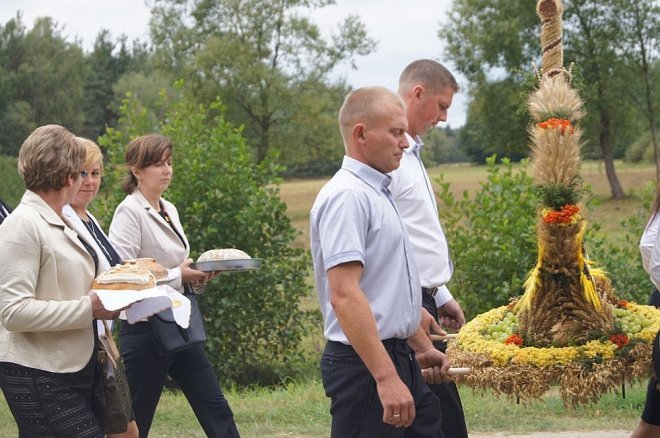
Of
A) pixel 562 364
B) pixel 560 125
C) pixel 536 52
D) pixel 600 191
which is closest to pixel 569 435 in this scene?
pixel 562 364

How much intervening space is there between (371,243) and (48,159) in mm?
1328

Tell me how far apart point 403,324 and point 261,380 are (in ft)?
20.1

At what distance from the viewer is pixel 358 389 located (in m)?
3.94

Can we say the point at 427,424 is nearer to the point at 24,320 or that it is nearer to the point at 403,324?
the point at 403,324

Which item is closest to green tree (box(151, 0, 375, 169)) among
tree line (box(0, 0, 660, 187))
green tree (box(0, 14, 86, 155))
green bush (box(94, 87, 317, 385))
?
tree line (box(0, 0, 660, 187))

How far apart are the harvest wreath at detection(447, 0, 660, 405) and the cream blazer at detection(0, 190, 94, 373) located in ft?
6.01

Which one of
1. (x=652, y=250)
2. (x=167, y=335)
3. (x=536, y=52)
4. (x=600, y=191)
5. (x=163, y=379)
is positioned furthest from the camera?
(x=600, y=191)

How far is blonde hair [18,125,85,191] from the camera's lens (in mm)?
4125

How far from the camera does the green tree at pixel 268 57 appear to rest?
41.7 m

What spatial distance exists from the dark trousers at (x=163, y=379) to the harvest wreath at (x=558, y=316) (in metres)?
1.57

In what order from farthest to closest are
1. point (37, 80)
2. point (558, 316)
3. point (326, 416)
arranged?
1. point (37, 80)
2. point (326, 416)
3. point (558, 316)

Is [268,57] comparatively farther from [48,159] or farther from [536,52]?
[48,159]

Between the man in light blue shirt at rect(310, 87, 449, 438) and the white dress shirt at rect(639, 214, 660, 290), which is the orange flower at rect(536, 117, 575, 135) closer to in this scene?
the white dress shirt at rect(639, 214, 660, 290)

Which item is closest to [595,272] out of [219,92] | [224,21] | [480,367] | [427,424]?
[480,367]
